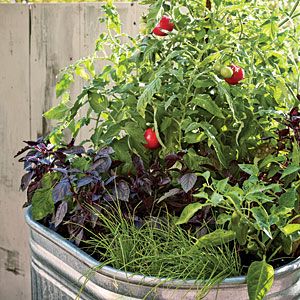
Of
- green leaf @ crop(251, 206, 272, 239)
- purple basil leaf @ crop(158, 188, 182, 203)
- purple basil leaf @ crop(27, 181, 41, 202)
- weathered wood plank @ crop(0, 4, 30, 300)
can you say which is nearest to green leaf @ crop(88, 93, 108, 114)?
purple basil leaf @ crop(27, 181, 41, 202)

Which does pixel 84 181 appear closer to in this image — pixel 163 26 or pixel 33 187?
pixel 33 187

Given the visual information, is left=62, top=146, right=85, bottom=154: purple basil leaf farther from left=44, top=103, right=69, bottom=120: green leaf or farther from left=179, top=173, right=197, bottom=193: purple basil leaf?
left=179, top=173, right=197, bottom=193: purple basil leaf

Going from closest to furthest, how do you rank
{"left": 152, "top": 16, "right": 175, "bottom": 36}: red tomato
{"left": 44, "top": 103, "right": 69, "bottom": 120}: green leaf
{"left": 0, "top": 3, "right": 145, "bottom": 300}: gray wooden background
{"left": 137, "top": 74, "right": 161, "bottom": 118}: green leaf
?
1. {"left": 137, "top": 74, "right": 161, "bottom": 118}: green leaf
2. {"left": 152, "top": 16, "right": 175, "bottom": 36}: red tomato
3. {"left": 44, "top": 103, "right": 69, "bottom": 120}: green leaf
4. {"left": 0, "top": 3, "right": 145, "bottom": 300}: gray wooden background

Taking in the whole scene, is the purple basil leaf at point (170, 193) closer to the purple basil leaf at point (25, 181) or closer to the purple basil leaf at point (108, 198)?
the purple basil leaf at point (108, 198)

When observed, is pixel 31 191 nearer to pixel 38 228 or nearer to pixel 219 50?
pixel 38 228

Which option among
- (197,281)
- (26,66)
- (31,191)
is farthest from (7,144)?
(197,281)

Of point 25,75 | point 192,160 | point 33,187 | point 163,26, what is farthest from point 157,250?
point 25,75

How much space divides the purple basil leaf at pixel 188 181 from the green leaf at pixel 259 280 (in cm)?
21

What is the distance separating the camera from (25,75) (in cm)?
286

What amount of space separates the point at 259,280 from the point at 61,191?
47cm

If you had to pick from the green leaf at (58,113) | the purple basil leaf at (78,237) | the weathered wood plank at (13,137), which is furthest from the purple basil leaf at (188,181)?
the weathered wood plank at (13,137)

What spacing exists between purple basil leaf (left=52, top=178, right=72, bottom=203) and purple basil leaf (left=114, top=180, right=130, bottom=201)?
0.10 metres

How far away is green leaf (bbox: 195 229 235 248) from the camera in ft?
4.36

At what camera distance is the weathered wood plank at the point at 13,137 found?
9.36 feet
